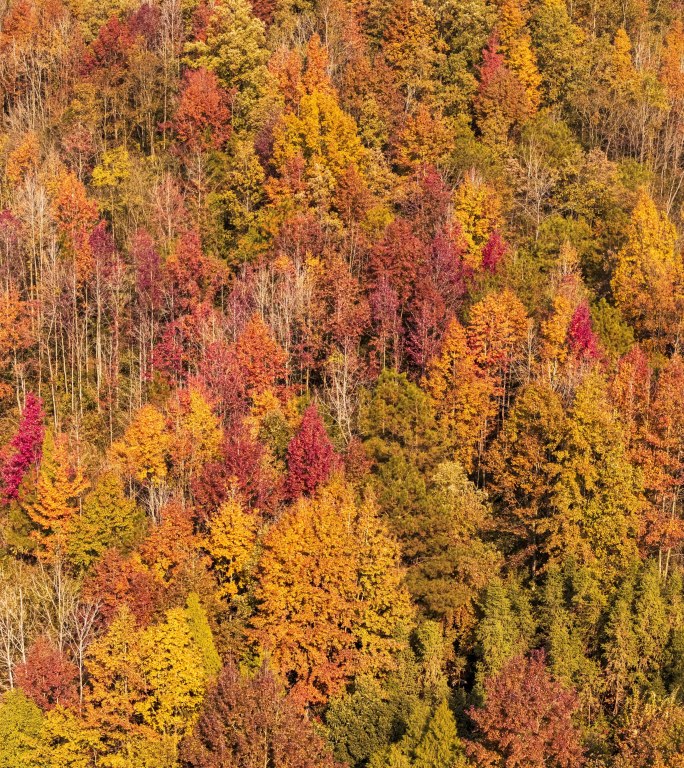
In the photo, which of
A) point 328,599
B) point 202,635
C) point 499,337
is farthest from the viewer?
point 499,337

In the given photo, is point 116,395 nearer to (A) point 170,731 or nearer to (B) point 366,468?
(B) point 366,468

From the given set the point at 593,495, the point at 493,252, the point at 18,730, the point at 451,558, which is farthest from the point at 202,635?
the point at 493,252

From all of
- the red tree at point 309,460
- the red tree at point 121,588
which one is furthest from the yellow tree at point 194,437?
the red tree at point 121,588

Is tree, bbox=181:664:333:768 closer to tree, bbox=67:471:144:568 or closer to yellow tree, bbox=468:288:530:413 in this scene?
tree, bbox=67:471:144:568

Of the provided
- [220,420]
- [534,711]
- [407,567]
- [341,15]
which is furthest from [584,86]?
[534,711]

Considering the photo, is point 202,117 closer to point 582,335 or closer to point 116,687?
point 582,335
